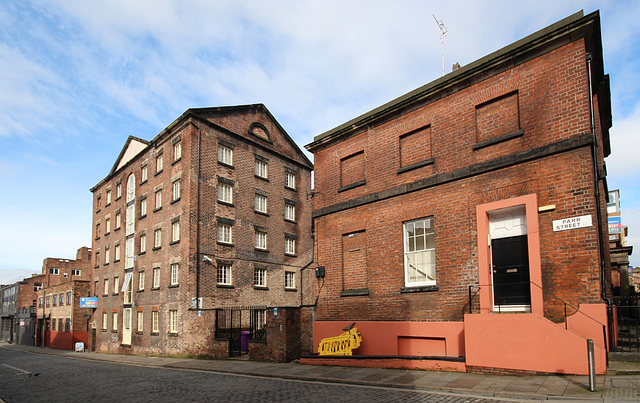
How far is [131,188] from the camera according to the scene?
34.5 metres

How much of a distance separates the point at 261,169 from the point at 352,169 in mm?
14963

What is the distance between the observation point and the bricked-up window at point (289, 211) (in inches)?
1270

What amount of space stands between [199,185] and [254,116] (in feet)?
23.4

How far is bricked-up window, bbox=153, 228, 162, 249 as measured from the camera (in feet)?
94.3

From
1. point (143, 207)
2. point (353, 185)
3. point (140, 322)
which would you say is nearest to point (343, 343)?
point (353, 185)

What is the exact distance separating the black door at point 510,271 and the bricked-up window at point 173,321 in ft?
61.9

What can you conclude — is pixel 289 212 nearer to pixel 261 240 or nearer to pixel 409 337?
pixel 261 240

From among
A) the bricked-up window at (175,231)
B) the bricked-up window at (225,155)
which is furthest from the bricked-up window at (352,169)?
the bricked-up window at (175,231)

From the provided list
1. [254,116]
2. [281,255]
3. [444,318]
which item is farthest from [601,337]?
[254,116]

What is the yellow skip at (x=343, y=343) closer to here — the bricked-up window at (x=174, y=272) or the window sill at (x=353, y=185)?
the window sill at (x=353, y=185)

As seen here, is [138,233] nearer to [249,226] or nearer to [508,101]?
[249,226]

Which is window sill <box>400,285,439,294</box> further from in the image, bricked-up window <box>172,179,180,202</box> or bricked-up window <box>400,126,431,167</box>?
bricked-up window <box>172,179,180,202</box>

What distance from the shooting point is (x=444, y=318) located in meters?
12.8

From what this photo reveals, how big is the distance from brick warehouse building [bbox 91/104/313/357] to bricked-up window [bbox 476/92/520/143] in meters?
14.1
